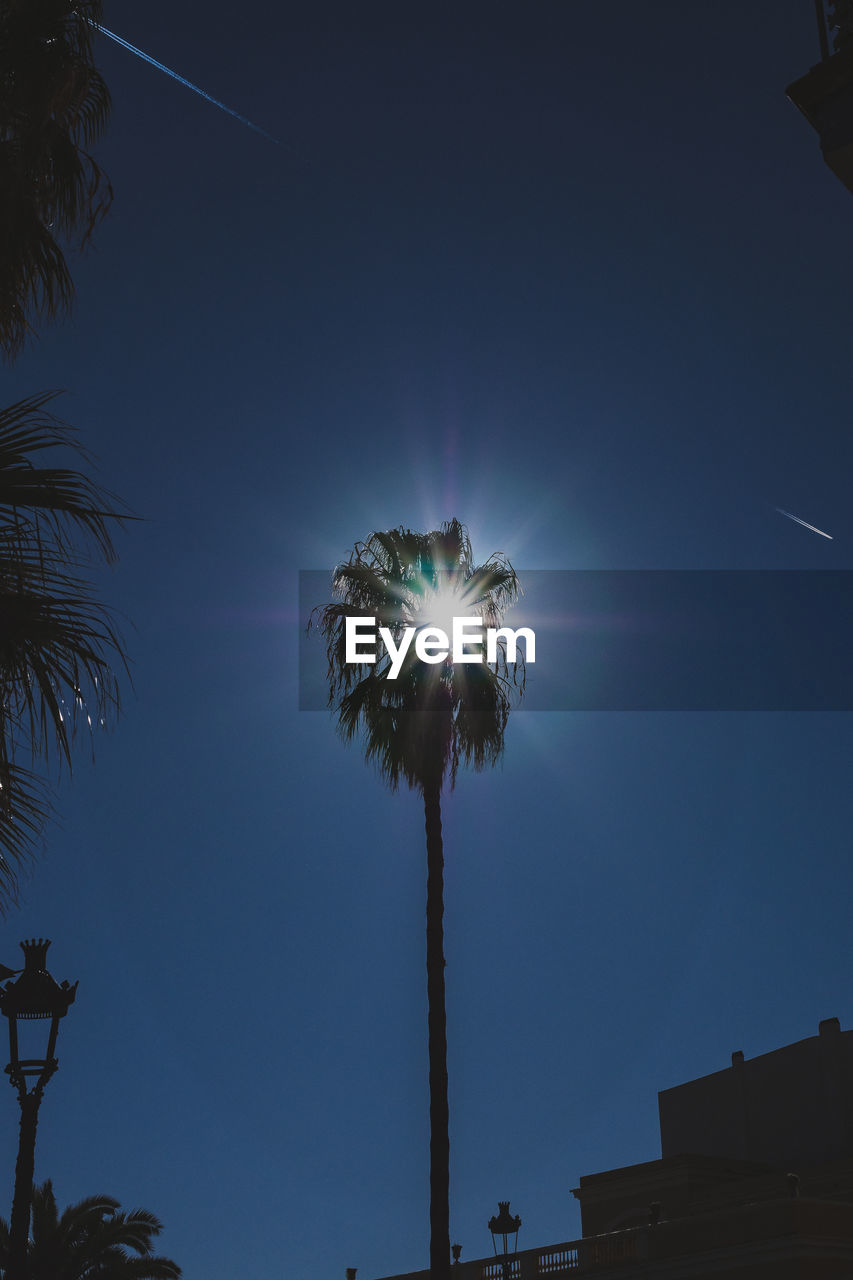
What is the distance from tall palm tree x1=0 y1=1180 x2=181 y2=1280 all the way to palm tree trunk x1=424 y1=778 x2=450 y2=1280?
19.6 meters

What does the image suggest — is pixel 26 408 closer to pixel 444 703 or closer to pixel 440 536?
pixel 444 703

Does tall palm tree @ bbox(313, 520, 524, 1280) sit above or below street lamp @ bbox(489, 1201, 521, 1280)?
above

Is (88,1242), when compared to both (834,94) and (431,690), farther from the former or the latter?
(834,94)

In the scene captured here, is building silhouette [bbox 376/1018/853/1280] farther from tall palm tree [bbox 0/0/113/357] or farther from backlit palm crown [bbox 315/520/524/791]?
tall palm tree [bbox 0/0/113/357]

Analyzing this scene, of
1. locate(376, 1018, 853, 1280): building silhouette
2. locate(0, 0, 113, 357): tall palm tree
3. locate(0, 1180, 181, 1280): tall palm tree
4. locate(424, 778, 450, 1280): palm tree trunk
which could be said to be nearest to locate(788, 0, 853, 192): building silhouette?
locate(0, 0, 113, 357): tall palm tree

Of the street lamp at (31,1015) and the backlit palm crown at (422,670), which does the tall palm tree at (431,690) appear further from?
the street lamp at (31,1015)

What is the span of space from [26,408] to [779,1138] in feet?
129

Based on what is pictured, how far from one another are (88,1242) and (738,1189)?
18614mm

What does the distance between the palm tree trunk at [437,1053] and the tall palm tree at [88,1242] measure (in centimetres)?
1963

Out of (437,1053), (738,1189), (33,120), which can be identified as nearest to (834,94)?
(33,120)

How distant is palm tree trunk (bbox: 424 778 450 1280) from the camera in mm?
20469

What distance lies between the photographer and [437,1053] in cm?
2167

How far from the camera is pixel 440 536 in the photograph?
84.8 feet

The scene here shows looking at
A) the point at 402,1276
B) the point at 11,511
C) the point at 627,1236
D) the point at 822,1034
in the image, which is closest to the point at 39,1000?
the point at 11,511
